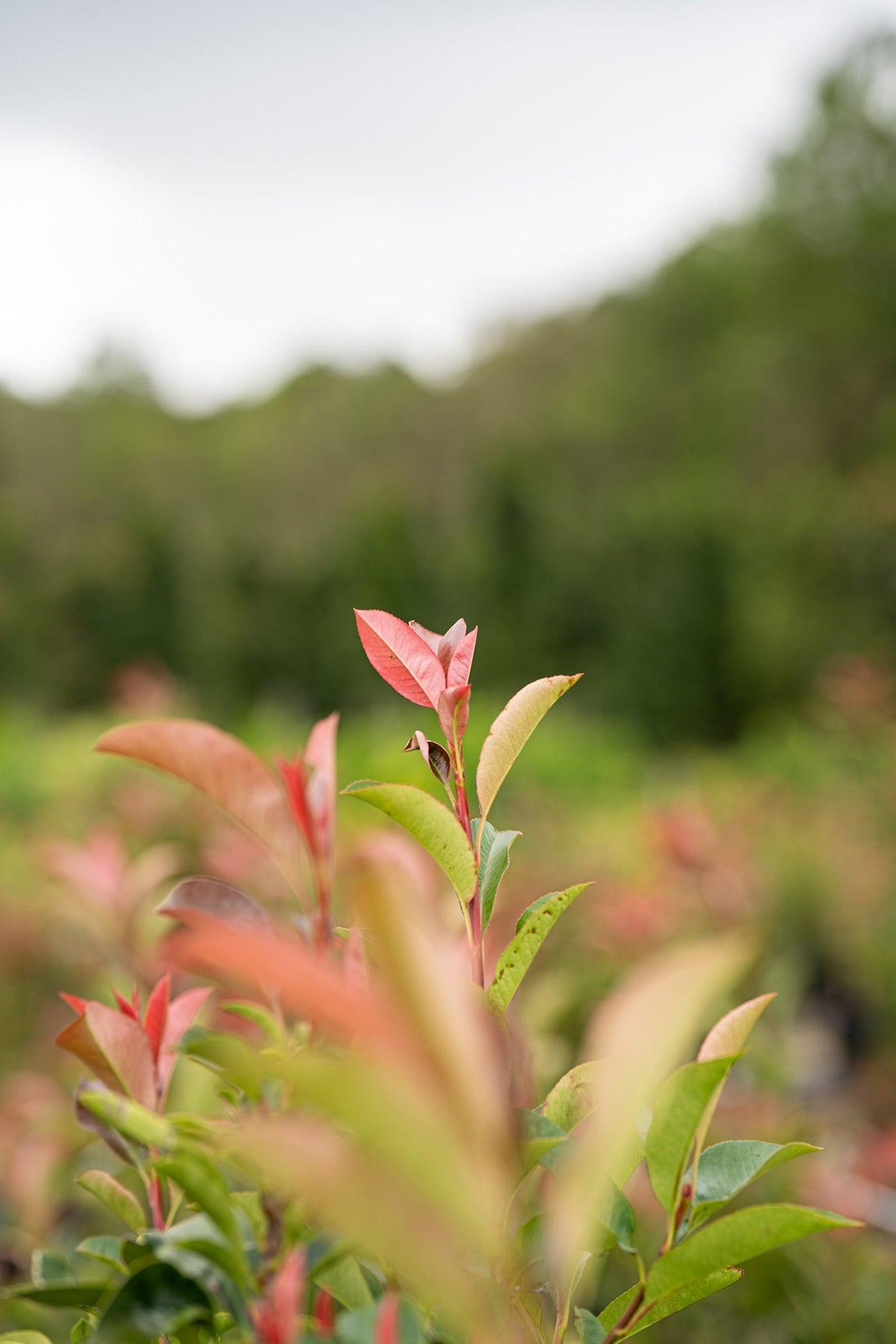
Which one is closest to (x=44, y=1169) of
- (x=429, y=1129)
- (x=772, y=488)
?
(x=429, y=1129)

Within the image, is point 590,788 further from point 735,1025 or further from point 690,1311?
point 735,1025

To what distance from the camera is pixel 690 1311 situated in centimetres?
110

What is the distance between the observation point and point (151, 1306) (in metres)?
0.22

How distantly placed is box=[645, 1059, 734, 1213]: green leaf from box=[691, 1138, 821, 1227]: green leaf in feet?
0.07

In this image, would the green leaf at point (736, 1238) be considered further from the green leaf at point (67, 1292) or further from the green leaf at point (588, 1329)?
the green leaf at point (67, 1292)

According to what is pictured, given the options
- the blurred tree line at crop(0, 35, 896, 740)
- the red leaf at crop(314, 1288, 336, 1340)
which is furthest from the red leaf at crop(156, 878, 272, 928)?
the blurred tree line at crop(0, 35, 896, 740)

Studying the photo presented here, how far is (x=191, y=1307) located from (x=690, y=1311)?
1.09 metres

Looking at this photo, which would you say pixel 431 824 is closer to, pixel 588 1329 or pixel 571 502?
pixel 588 1329

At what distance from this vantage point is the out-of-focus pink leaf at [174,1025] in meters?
0.31

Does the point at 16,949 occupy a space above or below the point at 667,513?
below

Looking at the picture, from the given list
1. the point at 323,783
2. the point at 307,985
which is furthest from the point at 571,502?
the point at 307,985

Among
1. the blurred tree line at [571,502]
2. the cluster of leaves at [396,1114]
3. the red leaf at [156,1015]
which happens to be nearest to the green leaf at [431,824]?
the cluster of leaves at [396,1114]

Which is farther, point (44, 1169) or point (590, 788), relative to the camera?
point (590, 788)

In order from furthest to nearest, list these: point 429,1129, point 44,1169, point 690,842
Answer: point 690,842 < point 44,1169 < point 429,1129
